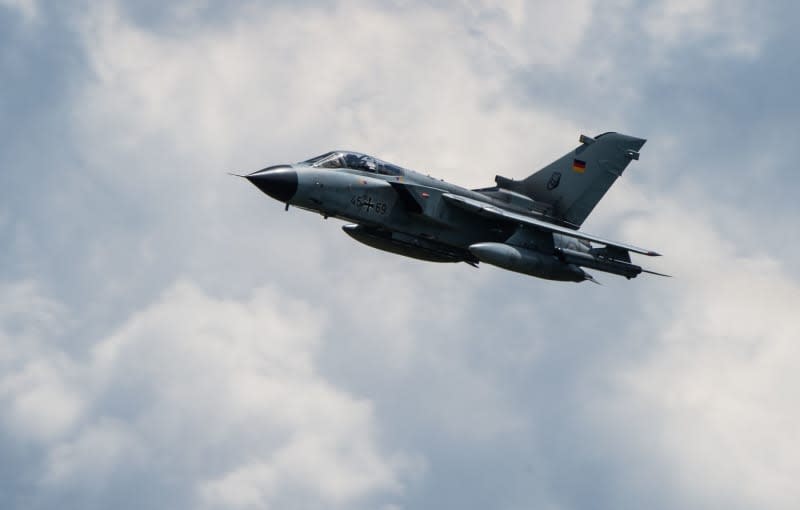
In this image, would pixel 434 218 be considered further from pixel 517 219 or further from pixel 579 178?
pixel 579 178

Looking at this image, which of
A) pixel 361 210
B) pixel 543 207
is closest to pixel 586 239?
pixel 543 207

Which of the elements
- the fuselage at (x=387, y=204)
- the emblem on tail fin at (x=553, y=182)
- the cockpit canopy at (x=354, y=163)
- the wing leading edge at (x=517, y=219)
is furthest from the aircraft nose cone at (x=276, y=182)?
the emblem on tail fin at (x=553, y=182)

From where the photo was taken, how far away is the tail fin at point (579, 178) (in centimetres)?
3950

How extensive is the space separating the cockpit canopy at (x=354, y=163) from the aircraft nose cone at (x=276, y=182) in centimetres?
121

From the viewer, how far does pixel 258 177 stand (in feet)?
110

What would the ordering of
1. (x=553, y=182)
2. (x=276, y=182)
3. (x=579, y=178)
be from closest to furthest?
(x=276, y=182), (x=553, y=182), (x=579, y=178)

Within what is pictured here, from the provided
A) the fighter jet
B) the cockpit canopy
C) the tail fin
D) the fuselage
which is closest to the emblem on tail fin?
the tail fin

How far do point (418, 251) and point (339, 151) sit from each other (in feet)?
13.5

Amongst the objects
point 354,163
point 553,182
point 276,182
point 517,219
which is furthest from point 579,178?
point 276,182

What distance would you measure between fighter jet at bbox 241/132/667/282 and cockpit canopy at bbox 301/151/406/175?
0.03 metres

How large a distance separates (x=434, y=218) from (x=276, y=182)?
5159 millimetres

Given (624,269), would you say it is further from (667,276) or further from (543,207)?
(543,207)

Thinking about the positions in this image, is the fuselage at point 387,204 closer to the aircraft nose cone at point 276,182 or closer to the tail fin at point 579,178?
the aircraft nose cone at point 276,182

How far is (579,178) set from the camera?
3972 centimetres
